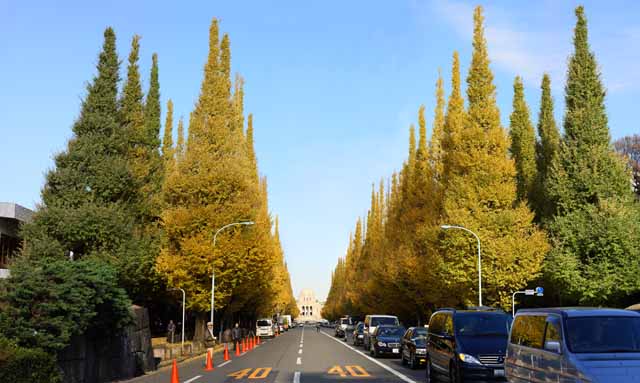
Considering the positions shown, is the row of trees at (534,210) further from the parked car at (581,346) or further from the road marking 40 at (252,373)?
the parked car at (581,346)

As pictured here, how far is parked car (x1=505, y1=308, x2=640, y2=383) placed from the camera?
9203 mm

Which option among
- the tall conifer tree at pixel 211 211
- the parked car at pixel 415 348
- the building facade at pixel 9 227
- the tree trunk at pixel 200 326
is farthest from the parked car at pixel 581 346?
the tree trunk at pixel 200 326

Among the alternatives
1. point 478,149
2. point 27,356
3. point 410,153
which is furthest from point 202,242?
point 410,153

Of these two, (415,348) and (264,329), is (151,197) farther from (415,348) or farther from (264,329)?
(264,329)

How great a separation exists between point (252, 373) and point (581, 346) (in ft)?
47.0

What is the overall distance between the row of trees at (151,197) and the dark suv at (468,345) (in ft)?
47.9

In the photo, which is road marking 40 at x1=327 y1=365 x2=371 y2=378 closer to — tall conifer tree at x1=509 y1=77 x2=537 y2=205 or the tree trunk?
the tree trunk

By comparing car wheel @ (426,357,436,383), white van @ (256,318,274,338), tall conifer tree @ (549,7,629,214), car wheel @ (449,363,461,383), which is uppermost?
→ tall conifer tree @ (549,7,629,214)

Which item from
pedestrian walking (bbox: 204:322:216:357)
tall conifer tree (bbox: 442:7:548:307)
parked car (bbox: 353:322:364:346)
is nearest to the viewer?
tall conifer tree (bbox: 442:7:548:307)

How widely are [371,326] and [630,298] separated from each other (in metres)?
14.8

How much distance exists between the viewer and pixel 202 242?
1602 inches

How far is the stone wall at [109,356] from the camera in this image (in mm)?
18031

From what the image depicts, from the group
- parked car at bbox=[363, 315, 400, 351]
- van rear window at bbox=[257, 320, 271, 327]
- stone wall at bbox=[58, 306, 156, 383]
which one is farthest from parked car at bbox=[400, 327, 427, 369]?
van rear window at bbox=[257, 320, 271, 327]

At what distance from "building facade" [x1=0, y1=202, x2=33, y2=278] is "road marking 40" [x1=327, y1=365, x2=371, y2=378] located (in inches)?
772
